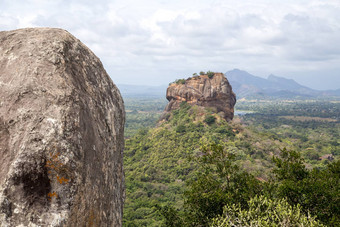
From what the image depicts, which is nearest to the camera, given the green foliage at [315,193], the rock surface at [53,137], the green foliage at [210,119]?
the rock surface at [53,137]

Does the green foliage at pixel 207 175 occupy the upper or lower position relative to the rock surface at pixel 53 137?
lower

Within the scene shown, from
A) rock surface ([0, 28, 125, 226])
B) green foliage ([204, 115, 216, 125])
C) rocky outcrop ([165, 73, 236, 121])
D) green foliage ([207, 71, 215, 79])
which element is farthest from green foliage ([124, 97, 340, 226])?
green foliage ([207, 71, 215, 79])

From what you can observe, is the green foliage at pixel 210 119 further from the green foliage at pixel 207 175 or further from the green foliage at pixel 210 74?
the green foliage at pixel 210 74

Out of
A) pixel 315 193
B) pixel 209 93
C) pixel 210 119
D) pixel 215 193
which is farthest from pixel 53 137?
pixel 209 93

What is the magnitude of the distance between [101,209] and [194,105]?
2028 inches

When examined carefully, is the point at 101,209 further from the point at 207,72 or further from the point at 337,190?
the point at 207,72

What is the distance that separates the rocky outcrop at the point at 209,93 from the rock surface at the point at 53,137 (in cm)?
5014

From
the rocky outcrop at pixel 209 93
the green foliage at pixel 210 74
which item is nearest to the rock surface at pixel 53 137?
the rocky outcrop at pixel 209 93

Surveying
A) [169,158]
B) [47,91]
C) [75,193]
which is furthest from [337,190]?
[169,158]

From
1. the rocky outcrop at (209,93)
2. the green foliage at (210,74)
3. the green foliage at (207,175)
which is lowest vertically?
the green foliage at (207,175)

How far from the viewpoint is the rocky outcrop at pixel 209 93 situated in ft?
181

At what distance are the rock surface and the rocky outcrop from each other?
5014 cm

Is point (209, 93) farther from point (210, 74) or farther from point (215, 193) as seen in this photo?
point (215, 193)

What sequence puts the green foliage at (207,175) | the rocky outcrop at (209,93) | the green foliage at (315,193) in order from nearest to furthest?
1. the green foliage at (315,193)
2. the green foliage at (207,175)
3. the rocky outcrop at (209,93)
